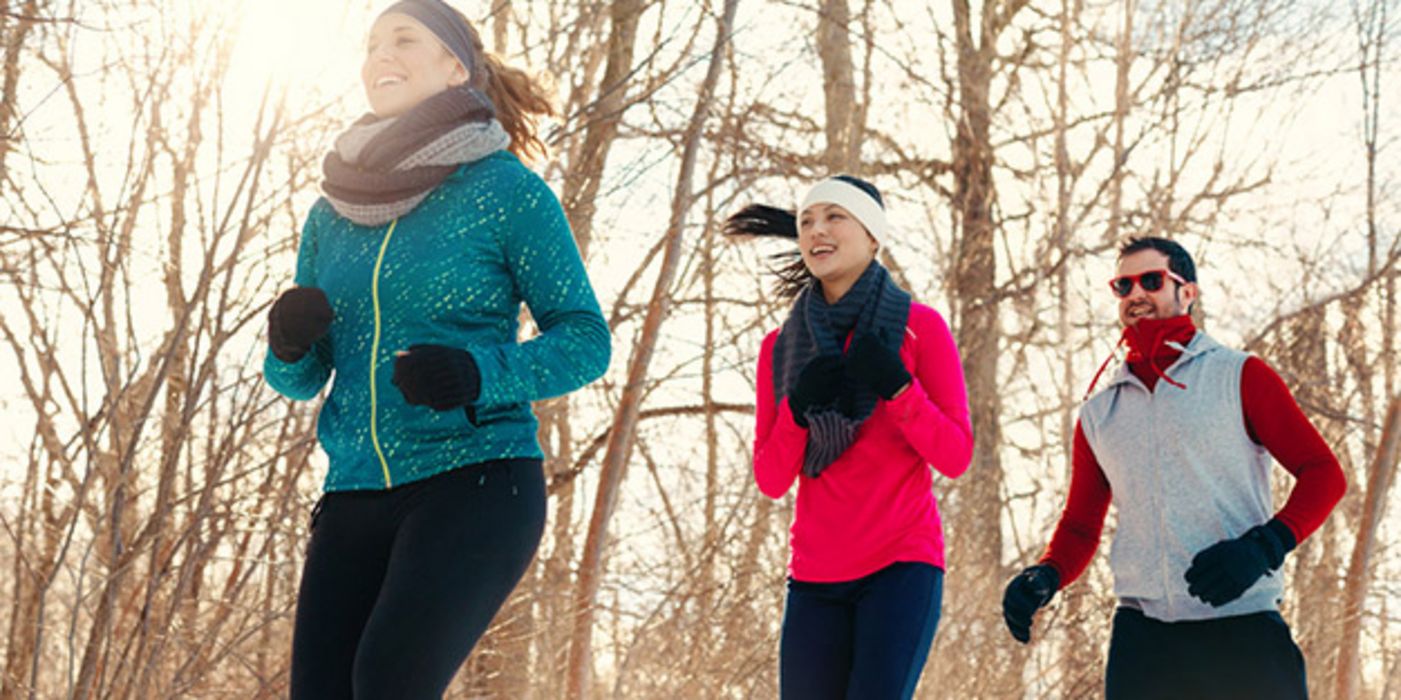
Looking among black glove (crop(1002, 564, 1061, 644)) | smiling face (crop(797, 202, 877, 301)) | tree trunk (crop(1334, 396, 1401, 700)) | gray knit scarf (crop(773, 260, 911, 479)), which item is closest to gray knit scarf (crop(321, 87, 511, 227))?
gray knit scarf (crop(773, 260, 911, 479))

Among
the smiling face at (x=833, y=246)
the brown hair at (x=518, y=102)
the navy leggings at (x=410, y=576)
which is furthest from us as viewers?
the smiling face at (x=833, y=246)

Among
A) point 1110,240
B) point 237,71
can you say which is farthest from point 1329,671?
point 237,71

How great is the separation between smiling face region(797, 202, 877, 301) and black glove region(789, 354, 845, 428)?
0.30 m

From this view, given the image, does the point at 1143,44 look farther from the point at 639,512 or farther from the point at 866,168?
the point at 639,512

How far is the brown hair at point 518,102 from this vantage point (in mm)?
2801

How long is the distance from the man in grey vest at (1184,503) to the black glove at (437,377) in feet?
5.52

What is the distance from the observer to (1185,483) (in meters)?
3.38

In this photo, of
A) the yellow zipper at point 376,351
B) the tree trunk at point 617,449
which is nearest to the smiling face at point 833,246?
the yellow zipper at point 376,351

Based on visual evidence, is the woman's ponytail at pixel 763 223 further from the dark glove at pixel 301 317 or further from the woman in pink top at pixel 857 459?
the dark glove at pixel 301 317

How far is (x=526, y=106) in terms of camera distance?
2830 mm

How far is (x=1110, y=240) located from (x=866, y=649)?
30.1ft

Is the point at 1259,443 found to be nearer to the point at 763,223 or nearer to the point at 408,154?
the point at 763,223

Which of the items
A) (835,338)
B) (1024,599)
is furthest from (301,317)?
(1024,599)

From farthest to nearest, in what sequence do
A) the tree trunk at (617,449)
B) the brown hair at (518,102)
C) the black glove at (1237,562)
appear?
the tree trunk at (617,449) < the black glove at (1237,562) < the brown hair at (518,102)
